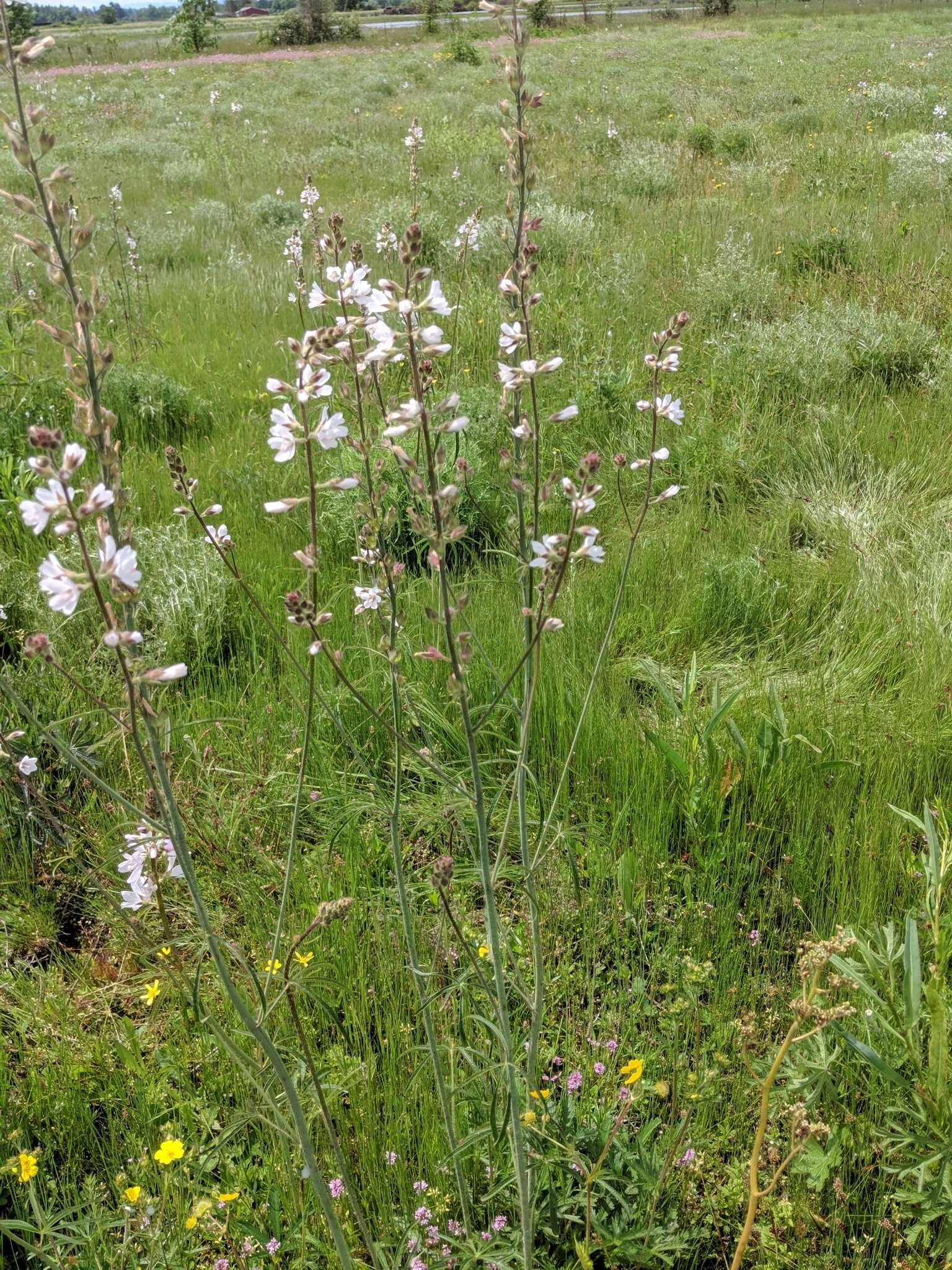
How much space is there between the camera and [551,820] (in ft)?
7.72

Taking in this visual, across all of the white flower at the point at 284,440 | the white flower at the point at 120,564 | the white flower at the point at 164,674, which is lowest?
the white flower at the point at 164,674

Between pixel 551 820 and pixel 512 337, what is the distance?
1.33 m

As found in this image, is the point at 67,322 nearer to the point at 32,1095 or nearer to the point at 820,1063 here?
the point at 32,1095

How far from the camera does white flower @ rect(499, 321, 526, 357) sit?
1461 mm

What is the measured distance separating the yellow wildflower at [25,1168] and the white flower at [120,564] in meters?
1.26

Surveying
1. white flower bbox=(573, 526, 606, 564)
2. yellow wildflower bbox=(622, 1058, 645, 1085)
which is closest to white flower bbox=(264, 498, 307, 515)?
white flower bbox=(573, 526, 606, 564)

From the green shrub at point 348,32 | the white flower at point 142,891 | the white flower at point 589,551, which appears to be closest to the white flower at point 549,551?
the white flower at point 589,551

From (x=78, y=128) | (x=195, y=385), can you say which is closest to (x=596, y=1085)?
(x=195, y=385)

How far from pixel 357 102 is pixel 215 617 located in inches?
717

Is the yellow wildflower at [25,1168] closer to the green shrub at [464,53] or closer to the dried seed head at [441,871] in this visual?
the dried seed head at [441,871]

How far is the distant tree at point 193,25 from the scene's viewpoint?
33.9m

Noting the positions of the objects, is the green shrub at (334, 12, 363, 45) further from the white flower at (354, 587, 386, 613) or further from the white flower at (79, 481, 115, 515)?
the white flower at (79, 481, 115, 515)

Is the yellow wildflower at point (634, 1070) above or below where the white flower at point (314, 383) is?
below

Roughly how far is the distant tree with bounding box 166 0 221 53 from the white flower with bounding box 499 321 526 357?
134 feet
